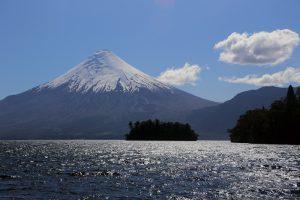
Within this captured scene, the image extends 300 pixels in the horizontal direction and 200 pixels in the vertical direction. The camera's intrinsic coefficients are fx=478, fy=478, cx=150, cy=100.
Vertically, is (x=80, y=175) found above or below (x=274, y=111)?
below

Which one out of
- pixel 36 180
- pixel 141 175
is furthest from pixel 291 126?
pixel 36 180

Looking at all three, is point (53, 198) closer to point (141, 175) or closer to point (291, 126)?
point (141, 175)

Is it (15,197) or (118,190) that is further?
(118,190)

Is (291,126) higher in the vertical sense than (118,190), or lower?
higher

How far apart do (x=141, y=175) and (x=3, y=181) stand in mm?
18708

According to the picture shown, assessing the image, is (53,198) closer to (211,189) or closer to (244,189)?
(211,189)

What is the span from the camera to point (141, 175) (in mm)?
66062

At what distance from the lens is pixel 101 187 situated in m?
51.8

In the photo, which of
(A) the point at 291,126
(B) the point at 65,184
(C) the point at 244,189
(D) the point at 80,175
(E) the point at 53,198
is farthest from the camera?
(A) the point at 291,126

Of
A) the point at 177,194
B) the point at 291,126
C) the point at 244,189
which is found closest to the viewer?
the point at 177,194

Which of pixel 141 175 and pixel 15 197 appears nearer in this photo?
pixel 15 197

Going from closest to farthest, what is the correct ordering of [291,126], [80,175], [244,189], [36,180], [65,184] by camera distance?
[244,189] < [65,184] < [36,180] < [80,175] < [291,126]

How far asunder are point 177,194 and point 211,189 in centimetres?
548

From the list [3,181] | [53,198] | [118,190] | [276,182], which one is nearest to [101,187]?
[118,190]
